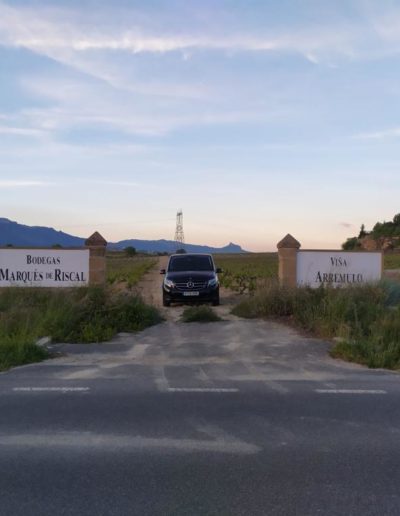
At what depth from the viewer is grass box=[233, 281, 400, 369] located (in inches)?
415

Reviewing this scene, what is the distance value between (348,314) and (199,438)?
315 inches

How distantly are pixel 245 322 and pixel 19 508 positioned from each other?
425 inches

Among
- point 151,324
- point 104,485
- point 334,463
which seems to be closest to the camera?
point 104,485

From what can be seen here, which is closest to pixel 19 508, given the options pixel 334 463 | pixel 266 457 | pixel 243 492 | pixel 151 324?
pixel 243 492

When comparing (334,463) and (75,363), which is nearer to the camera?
(334,463)

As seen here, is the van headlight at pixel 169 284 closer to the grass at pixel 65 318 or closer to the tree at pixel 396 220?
the grass at pixel 65 318

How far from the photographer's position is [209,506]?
4.34 metres

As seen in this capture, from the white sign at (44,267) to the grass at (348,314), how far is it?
5.13 meters

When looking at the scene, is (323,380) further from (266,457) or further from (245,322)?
(245,322)

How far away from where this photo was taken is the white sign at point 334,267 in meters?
19.0

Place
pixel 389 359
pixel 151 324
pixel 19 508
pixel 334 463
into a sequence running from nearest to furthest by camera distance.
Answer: pixel 19 508 → pixel 334 463 → pixel 389 359 → pixel 151 324

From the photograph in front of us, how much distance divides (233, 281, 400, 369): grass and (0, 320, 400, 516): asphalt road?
0.67m

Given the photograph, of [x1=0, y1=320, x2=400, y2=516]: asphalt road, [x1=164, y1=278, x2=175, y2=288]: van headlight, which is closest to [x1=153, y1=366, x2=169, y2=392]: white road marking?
[x1=0, y1=320, x2=400, y2=516]: asphalt road

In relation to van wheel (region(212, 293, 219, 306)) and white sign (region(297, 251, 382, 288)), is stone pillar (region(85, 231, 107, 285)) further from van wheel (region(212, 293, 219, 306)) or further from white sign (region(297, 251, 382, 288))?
white sign (region(297, 251, 382, 288))
